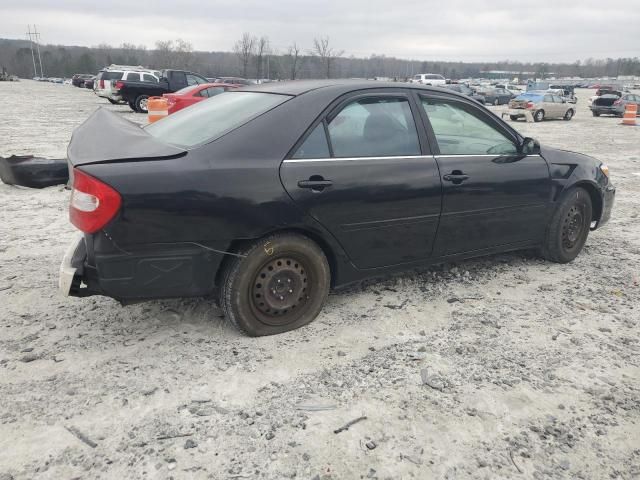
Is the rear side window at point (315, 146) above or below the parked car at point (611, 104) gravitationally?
above

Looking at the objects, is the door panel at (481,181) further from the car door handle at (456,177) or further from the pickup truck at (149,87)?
the pickup truck at (149,87)

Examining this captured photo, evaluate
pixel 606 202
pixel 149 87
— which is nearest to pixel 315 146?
pixel 606 202

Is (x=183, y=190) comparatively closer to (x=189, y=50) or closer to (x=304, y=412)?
(x=304, y=412)

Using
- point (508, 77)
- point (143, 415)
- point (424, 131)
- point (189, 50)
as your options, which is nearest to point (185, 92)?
point (424, 131)

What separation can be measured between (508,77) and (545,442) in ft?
480

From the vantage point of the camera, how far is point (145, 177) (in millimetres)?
2768

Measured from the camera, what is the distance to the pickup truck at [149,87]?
21.3 metres

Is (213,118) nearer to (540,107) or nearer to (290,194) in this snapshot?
(290,194)

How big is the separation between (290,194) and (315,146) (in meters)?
0.40

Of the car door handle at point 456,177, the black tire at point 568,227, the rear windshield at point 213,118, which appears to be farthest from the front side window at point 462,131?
the rear windshield at point 213,118

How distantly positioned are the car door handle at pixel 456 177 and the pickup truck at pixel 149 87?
1982 centimetres

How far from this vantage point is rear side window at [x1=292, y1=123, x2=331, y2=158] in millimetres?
3242

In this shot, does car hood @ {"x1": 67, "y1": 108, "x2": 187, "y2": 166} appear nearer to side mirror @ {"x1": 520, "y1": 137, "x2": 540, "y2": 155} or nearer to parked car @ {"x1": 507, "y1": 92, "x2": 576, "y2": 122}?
side mirror @ {"x1": 520, "y1": 137, "x2": 540, "y2": 155}

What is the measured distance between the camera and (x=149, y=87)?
21.5 m
